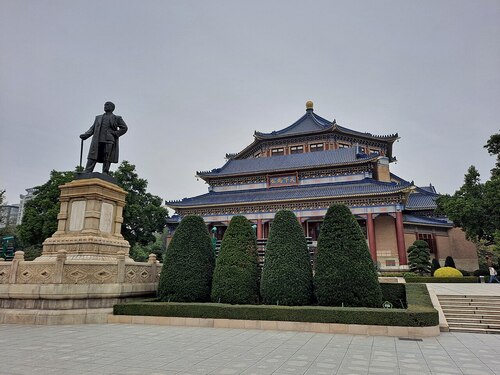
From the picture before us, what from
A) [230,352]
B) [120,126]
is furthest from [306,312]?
[120,126]

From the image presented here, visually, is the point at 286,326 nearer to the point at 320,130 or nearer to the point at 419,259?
the point at 419,259

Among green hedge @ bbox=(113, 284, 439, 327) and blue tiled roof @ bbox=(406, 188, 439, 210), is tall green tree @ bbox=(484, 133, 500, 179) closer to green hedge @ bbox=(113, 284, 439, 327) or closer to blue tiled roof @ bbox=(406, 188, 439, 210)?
blue tiled roof @ bbox=(406, 188, 439, 210)

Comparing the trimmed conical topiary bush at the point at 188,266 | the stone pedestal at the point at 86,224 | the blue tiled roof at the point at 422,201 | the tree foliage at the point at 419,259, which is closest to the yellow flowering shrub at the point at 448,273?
the tree foliage at the point at 419,259

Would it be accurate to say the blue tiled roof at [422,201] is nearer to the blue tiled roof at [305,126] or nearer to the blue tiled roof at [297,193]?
the blue tiled roof at [297,193]

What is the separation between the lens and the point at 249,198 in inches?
1409

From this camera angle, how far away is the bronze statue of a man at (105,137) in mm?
13055

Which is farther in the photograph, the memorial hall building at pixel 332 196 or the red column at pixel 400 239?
the memorial hall building at pixel 332 196

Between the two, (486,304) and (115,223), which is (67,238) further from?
(486,304)

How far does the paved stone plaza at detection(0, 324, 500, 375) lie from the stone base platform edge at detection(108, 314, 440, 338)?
14.5 inches

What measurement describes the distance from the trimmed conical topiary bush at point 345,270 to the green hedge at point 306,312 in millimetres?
873

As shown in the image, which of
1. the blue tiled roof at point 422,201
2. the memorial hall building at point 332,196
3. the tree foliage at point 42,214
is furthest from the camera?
the blue tiled roof at point 422,201

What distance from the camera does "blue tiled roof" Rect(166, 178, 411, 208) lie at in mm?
31469

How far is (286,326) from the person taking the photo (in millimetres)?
9875

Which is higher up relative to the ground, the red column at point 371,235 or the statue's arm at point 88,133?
the statue's arm at point 88,133
